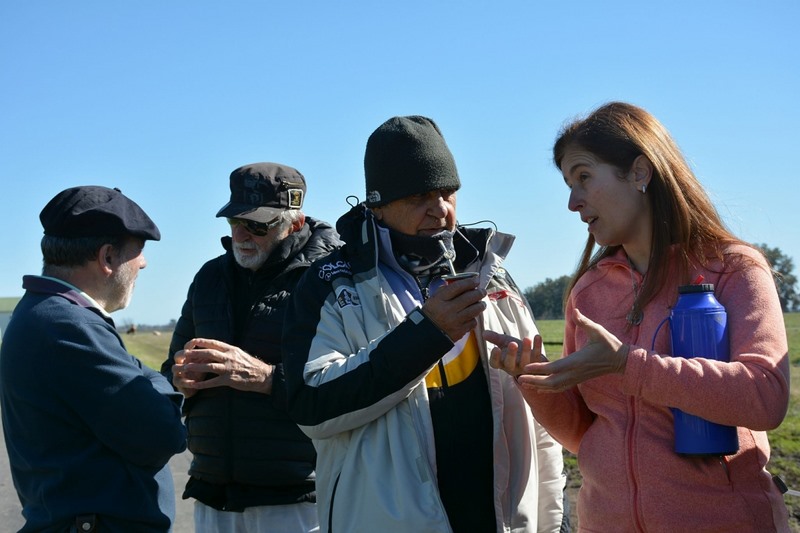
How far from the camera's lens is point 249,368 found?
403cm

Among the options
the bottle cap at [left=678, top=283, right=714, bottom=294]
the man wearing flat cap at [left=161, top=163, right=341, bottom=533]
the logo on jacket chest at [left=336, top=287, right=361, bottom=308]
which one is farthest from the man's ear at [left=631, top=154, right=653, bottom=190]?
the man wearing flat cap at [left=161, top=163, right=341, bottom=533]

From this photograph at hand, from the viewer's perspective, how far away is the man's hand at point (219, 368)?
12.9 feet

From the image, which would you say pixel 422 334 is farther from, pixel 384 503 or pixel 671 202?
pixel 671 202

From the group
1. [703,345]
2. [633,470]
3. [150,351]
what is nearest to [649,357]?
[703,345]

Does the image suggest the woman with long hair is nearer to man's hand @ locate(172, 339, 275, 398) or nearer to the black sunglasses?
man's hand @ locate(172, 339, 275, 398)

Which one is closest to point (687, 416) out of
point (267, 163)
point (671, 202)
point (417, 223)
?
point (671, 202)

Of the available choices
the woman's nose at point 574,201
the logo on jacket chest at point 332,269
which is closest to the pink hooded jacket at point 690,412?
the woman's nose at point 574,201

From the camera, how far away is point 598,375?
8.79ft

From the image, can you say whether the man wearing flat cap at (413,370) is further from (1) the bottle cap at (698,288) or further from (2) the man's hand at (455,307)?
(1) the bottle cap at (698,288)

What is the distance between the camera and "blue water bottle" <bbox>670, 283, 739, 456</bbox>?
102 inches

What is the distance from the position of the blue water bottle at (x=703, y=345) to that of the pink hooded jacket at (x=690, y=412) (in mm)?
54

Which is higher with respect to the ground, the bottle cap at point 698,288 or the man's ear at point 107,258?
the man's ear at point 107,258

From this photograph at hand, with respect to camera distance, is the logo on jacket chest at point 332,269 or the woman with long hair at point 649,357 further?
the logo on jacket chest at point 332,269

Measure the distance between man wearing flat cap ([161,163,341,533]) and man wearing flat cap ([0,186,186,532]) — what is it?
72cm
